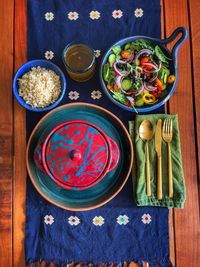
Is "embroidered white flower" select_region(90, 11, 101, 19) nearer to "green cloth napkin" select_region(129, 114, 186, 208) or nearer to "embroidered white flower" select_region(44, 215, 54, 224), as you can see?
"green cloth napkin" select_region(129, 114, 186, 208)

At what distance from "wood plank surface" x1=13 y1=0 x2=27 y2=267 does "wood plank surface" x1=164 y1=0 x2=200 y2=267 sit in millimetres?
406

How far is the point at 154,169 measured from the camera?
0.92 m

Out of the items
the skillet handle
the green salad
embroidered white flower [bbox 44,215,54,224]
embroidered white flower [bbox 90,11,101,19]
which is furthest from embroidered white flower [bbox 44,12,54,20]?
embroidered white flower [bbox 44,215,54,224]

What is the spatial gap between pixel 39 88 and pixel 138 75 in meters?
0.26

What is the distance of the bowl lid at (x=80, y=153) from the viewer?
783mm

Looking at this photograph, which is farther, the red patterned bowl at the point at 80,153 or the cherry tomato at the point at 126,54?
the cherry tomato at the point at 126,54

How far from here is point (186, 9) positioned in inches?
39.0

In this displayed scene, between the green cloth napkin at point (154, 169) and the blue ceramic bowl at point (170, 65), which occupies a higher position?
the blue ceramic bowl at point (170, 65)

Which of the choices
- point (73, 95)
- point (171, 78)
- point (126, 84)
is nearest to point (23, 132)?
point (73, 95)

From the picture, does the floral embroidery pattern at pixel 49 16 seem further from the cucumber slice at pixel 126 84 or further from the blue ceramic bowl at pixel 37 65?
the cucumber slice at pixel 126 84

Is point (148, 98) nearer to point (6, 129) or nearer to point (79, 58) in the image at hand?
point (79, 58)

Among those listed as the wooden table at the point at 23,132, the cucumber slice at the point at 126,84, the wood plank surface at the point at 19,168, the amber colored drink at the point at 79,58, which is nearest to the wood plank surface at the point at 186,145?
the wooden table at the point at 23,132

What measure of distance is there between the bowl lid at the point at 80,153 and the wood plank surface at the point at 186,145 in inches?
10.1

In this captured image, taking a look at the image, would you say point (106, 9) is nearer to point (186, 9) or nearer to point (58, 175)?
point (186, 9)
